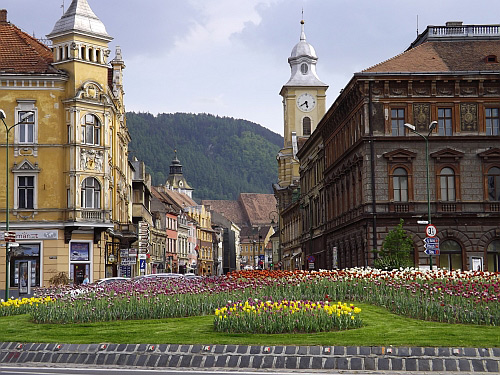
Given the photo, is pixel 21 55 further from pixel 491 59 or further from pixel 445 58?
A: pixel 491 59

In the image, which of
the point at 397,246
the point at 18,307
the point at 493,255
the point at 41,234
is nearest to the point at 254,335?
the point at 18,307

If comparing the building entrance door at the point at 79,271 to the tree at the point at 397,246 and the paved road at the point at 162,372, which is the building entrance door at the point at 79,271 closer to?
the tree at the point at 397,246

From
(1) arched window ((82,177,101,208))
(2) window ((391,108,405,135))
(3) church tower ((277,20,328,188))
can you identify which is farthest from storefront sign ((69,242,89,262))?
(3) church tower ((277,20,328,188))

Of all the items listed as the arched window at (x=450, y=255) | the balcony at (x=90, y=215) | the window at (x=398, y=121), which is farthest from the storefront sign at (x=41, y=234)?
the arched window at (x=450, y=255)

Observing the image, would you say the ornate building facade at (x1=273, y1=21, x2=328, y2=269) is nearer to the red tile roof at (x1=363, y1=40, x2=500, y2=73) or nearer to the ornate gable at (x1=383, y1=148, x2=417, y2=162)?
the red tile roof at (x1=363, y1=40, x2=500, y2=73)

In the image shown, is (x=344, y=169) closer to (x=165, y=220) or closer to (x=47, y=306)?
(x=47, y=306)

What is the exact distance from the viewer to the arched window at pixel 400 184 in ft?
182

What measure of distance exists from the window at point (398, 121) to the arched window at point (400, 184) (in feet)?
7.88

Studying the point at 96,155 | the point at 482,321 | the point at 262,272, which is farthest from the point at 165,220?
the point at 482,321

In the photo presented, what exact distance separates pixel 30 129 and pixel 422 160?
24.4 m

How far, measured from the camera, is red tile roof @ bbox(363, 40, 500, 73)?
5697 cm

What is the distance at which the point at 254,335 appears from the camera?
2011cm

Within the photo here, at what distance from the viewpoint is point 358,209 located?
58.1 metres

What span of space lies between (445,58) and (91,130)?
23.4 m
